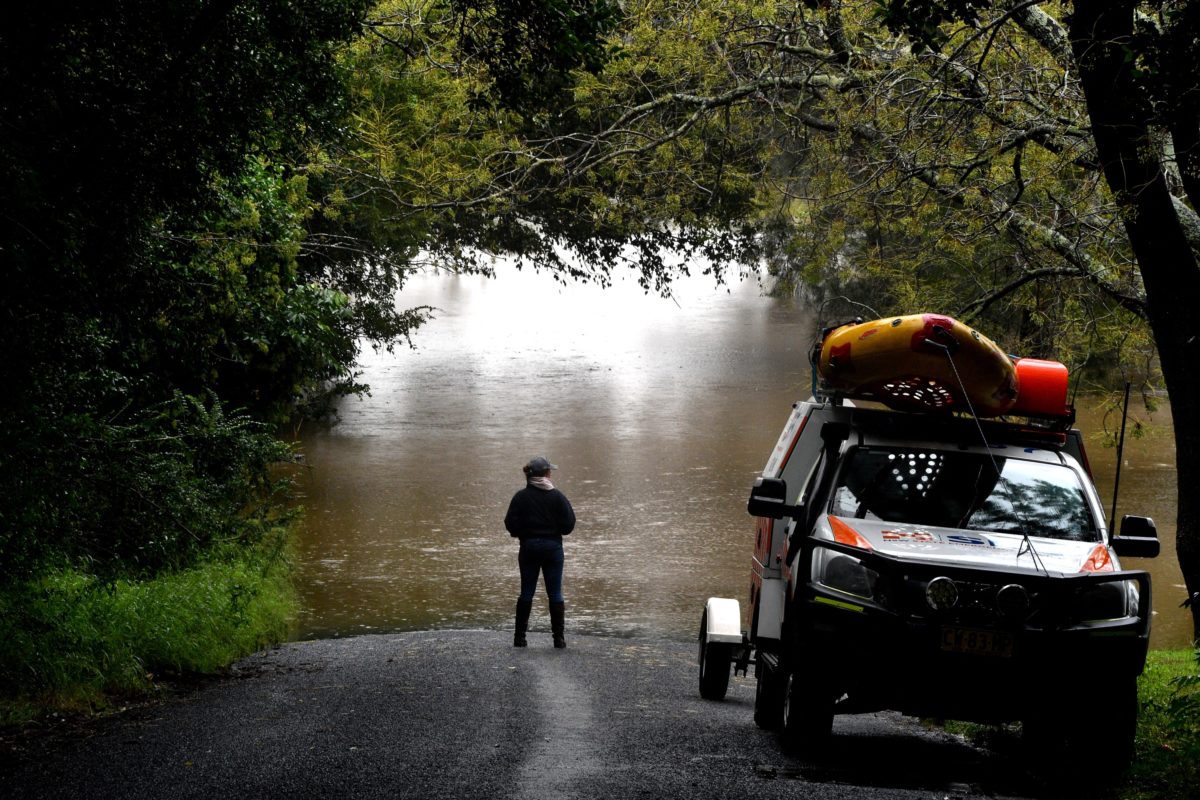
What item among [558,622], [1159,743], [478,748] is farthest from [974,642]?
[558,622]

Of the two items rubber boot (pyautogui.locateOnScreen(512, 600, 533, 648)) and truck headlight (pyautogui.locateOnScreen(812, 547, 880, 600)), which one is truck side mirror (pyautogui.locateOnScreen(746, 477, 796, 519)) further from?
rubber boot (pyautogui.locateOnScreen(512, 600, 533, 648))

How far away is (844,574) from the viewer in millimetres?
6938

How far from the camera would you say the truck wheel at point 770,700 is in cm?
818

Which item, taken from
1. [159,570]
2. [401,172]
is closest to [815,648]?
[159,570]

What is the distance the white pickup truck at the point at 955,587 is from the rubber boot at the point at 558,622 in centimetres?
472

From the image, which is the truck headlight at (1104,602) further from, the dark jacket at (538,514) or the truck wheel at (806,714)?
the dark jacket at (538,514)

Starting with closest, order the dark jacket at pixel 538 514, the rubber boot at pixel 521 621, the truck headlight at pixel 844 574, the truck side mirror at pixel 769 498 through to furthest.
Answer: the truck headlight at pixel 844 574 → the truck side mirror at pixel 769 498 → the dark jacket at pixel 538 514 → the rubber boot at pixel 521 621

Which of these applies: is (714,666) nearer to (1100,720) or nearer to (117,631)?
(1100,720)

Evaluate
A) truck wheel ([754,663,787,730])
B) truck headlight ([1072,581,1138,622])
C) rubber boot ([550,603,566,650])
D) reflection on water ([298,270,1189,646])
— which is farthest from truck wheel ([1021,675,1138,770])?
reflection on water ([298,270,1189,646])

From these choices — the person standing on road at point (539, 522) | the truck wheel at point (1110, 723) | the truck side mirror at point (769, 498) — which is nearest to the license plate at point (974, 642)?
the truck wheel at point (1110, 723)

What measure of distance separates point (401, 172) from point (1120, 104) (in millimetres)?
13623

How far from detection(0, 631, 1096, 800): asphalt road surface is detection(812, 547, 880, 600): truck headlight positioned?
0.98 meters

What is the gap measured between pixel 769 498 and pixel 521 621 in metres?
5.68

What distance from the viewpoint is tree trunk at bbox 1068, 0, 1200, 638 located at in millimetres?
8938
